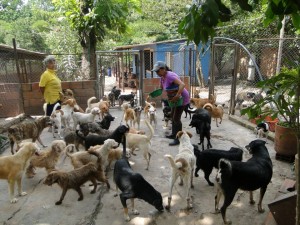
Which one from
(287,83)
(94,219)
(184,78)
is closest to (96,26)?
(184,78)

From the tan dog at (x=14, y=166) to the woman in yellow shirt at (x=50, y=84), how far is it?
2918mm

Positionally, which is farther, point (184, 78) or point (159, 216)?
point (184, 78)

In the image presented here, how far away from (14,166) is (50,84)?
3216 millimetres

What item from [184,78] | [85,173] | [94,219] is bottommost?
[94,219]

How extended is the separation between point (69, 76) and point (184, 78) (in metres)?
7.72

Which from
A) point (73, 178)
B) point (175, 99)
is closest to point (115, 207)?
point (73, 178)

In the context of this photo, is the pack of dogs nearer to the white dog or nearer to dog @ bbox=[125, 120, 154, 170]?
dog @ bbox=[125, 120, 154, 170]

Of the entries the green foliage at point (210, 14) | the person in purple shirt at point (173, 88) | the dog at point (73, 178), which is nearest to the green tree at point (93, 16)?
the person in purple shirt at point (173, 88)

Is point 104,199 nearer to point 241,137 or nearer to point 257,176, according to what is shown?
point 257,176

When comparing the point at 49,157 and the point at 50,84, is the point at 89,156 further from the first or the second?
the point at 50,84

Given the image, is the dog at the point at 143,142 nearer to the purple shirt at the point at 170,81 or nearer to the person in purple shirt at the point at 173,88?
the person in purple shirt at the point at 173,88

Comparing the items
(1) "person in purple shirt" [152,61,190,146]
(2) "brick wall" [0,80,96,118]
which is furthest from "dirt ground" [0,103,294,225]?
(2) "brick wall" [0,80,96,118]

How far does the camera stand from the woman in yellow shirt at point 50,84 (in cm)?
672

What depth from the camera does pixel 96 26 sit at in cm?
978
